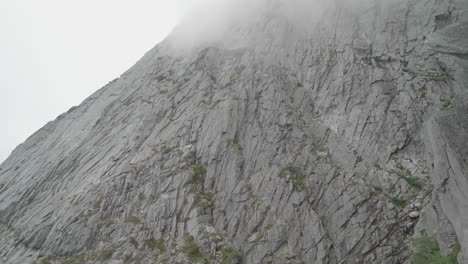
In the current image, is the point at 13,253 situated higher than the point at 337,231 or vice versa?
the point at 13,253

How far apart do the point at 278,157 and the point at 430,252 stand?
1878 cm

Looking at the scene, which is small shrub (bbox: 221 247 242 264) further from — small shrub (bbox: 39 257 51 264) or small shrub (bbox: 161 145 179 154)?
small shrub (bbox: 39 257 51 264)

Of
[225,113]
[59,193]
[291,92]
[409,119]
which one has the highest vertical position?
[59,193]

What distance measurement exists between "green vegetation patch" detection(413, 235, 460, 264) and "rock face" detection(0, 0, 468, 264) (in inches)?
40.4

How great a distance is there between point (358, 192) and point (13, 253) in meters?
41.1

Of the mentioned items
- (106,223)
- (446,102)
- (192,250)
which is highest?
(106,223)

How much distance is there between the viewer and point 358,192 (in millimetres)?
35594

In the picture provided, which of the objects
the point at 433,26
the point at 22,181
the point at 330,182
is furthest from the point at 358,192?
the point at 22,181

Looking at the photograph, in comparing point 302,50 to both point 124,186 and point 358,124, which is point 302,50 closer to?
point 358,124

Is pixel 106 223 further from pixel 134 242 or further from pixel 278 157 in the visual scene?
pixel 278 157

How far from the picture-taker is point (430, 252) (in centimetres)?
2750

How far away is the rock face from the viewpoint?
33.0m

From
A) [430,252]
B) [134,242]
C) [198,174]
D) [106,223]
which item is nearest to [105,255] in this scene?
[134,242]

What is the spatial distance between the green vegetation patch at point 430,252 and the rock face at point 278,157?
103 cm
